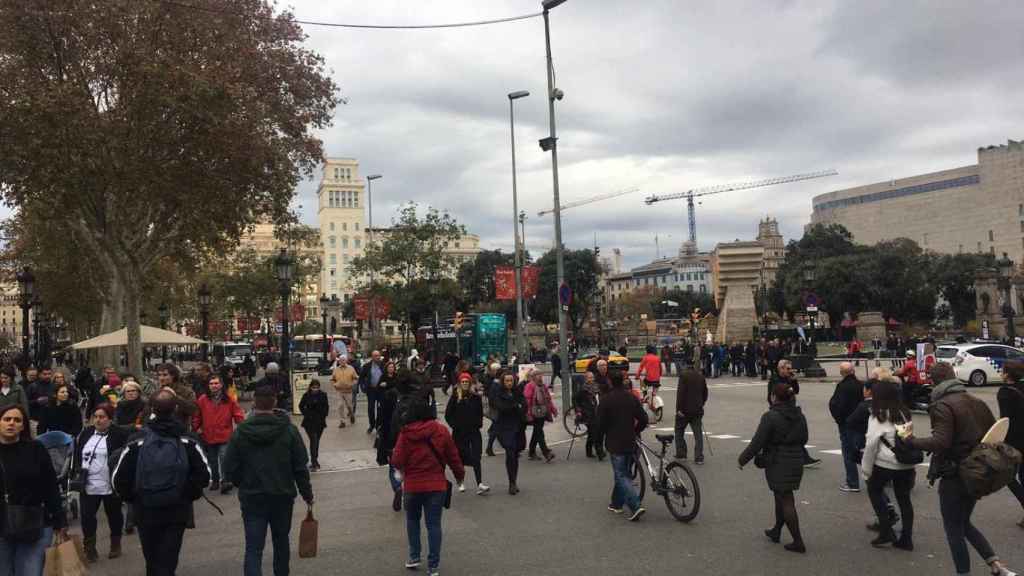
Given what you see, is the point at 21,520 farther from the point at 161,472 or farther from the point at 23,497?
the point at 161,472

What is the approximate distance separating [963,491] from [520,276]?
2672 cm

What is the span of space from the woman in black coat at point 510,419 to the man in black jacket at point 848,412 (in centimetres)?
405

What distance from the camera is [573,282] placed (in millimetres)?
78938

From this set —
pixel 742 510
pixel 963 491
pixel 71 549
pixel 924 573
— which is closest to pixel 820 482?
pixel 742 510

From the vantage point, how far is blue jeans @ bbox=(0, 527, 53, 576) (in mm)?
5367

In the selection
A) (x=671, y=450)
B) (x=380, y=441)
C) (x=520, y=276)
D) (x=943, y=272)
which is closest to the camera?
(x=380, y=441)

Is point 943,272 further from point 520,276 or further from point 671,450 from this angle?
point 671,450

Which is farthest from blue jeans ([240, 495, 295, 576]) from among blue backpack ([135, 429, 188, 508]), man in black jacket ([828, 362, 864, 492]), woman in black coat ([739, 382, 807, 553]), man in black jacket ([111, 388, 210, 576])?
man in black jacket ([828, 362, 864, 492])

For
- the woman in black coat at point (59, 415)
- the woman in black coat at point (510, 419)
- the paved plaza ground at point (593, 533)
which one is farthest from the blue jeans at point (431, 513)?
the woman in black coat at point (59, 415)

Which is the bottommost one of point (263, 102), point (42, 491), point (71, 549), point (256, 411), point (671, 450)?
point (671, 450)

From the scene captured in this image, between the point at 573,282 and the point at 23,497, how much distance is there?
74.2 m

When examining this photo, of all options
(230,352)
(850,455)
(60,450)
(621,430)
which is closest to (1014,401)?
(850,455)

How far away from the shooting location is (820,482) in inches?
417

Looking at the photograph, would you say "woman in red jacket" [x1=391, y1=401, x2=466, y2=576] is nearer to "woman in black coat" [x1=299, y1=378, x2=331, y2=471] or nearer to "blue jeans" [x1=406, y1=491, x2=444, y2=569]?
"blue jeans" [x1=406, y1=491, x2=444, y2=569]
